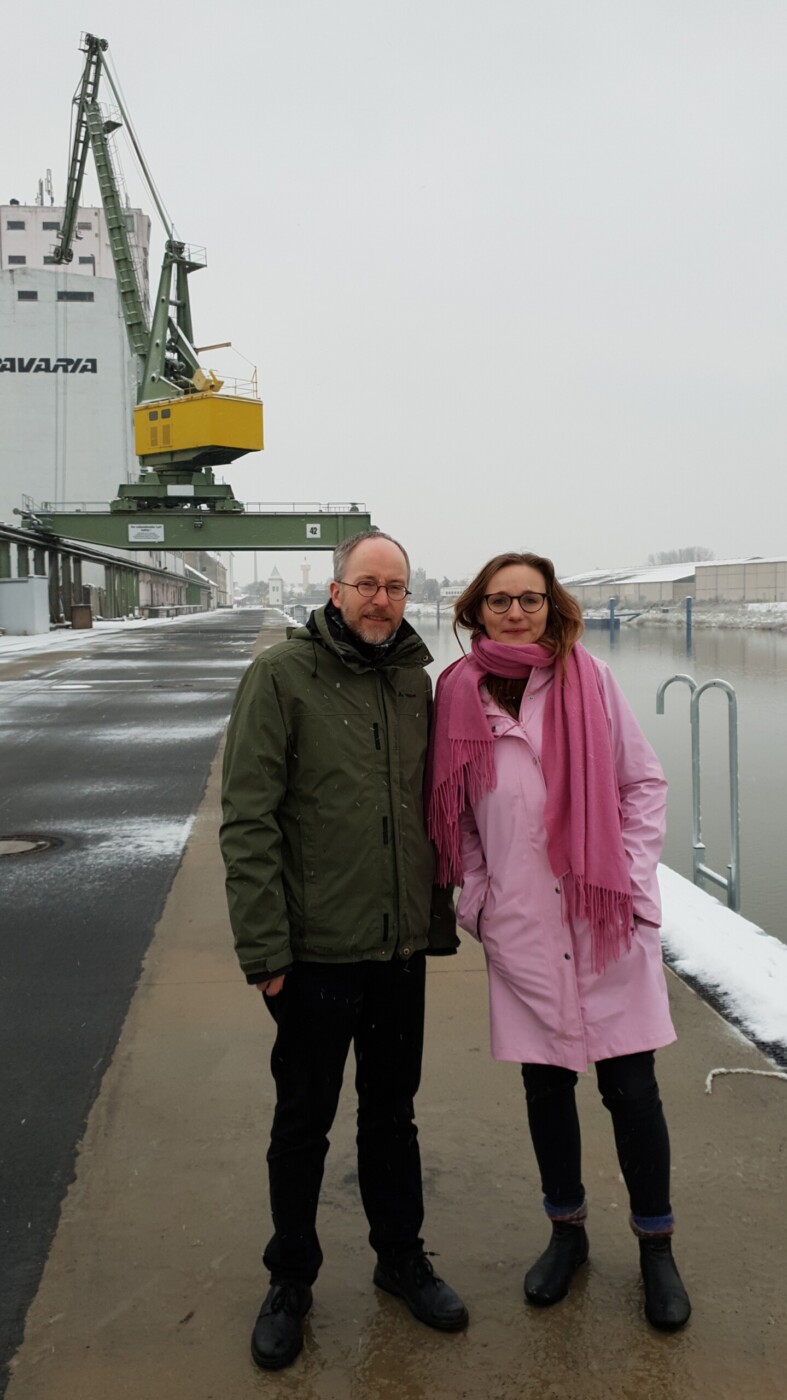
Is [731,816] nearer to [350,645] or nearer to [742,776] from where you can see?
[350,645]

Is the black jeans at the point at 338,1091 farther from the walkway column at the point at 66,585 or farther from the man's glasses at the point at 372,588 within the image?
the walkway column at the point at 66,585

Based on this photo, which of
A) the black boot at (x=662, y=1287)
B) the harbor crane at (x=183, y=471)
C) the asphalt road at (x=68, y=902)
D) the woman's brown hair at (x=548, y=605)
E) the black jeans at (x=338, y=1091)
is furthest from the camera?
the harbor crane at (x=183, y=471)

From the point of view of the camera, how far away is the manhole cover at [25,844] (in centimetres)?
668

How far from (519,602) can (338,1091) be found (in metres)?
1.25

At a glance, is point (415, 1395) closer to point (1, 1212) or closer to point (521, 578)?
point (1, 1212)

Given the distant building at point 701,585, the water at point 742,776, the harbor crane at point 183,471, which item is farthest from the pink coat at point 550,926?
the distant building at point 701,585

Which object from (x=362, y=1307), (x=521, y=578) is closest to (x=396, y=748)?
(x=521, y=578)

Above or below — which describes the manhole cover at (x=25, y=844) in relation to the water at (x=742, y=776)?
above

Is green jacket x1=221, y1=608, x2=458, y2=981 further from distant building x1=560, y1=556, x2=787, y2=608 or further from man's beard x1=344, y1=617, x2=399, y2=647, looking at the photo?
distant building x1=560, y1=556, x2=787, y2=608

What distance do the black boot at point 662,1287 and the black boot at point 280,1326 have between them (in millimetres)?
764

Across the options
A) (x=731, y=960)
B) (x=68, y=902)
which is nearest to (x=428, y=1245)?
(x=731, y=960)

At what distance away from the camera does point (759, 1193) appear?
279 centimetres

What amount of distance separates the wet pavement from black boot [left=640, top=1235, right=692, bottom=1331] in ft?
0.12

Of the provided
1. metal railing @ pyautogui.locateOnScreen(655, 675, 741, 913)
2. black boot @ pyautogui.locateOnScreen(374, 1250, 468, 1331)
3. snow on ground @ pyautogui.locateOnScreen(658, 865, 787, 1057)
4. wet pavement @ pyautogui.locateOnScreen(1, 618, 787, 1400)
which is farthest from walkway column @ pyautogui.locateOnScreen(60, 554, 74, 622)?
black boot @ pyautogui.locateOnScreen(374, 1250, 468, 1331)
